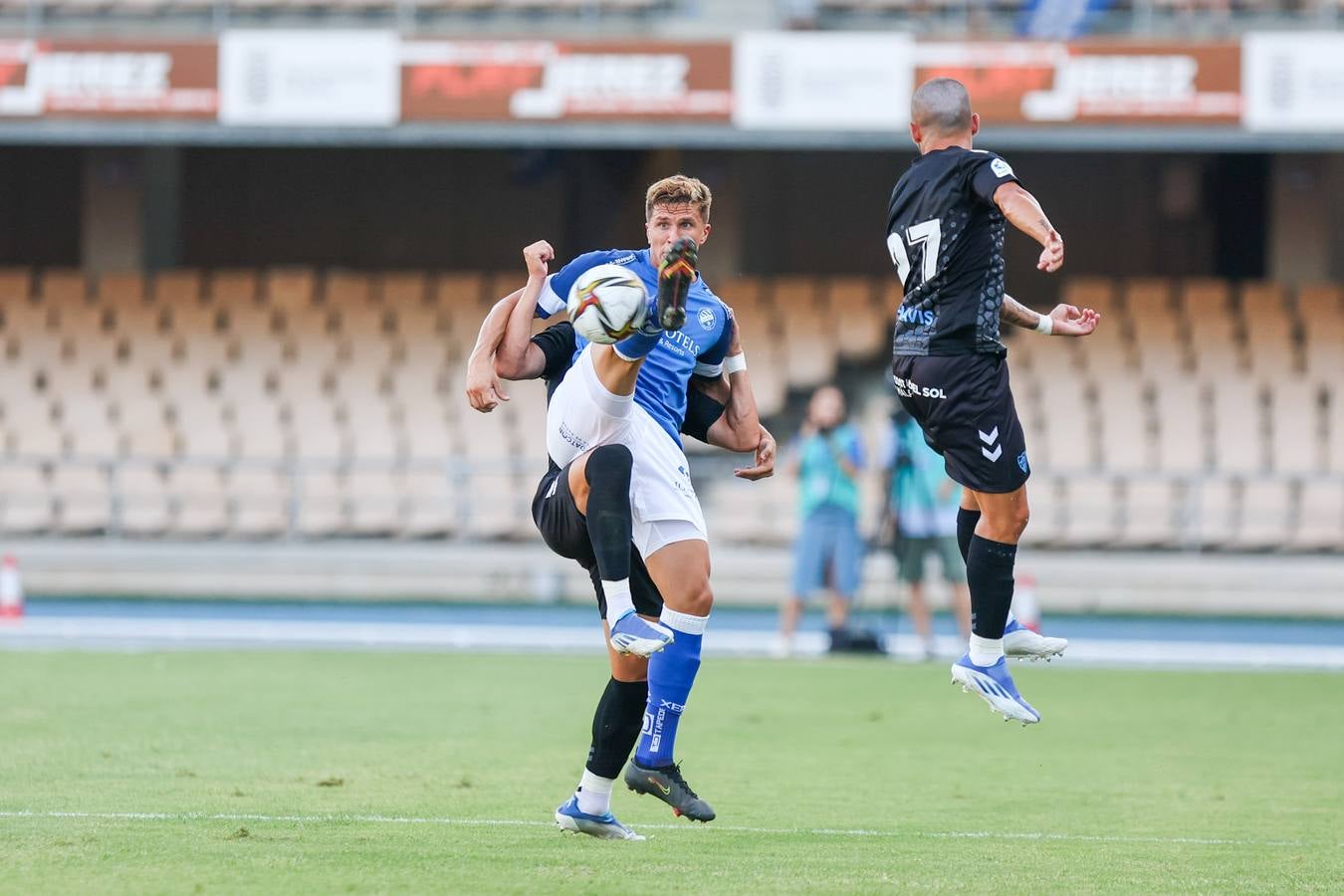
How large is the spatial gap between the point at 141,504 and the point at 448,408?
11.8 ft

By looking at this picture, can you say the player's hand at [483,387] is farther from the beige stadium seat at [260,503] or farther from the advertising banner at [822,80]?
the beige stadium seat at [260,503]

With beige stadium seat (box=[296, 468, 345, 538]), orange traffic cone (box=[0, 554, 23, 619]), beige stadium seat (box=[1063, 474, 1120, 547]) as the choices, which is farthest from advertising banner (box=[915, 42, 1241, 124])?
orange traffic cone (box=[0, 554, 23, 619])

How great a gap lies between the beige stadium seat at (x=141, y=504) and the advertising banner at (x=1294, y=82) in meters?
12.4

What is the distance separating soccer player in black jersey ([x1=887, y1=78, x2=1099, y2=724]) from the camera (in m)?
7.04

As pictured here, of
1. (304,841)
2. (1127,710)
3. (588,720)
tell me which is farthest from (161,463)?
(304,841)

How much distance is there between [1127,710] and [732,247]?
11.6 metres

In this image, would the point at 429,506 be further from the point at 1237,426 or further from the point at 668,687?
the point at 668,687

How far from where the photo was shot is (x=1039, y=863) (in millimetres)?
6766

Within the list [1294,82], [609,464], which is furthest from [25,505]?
[609,464]

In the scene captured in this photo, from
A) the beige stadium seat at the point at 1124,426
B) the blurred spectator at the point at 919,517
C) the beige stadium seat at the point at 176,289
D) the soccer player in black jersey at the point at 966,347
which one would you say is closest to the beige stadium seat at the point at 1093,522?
the beige stadium seat at the point at 1124,426

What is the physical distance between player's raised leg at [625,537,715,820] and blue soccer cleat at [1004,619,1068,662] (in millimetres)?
1202

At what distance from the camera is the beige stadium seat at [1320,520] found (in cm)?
1973

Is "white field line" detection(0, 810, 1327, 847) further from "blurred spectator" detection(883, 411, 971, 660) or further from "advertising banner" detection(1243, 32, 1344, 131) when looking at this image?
"advertising banner" detection(1243, 32, 1344, 131)

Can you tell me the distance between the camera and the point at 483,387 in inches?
270
